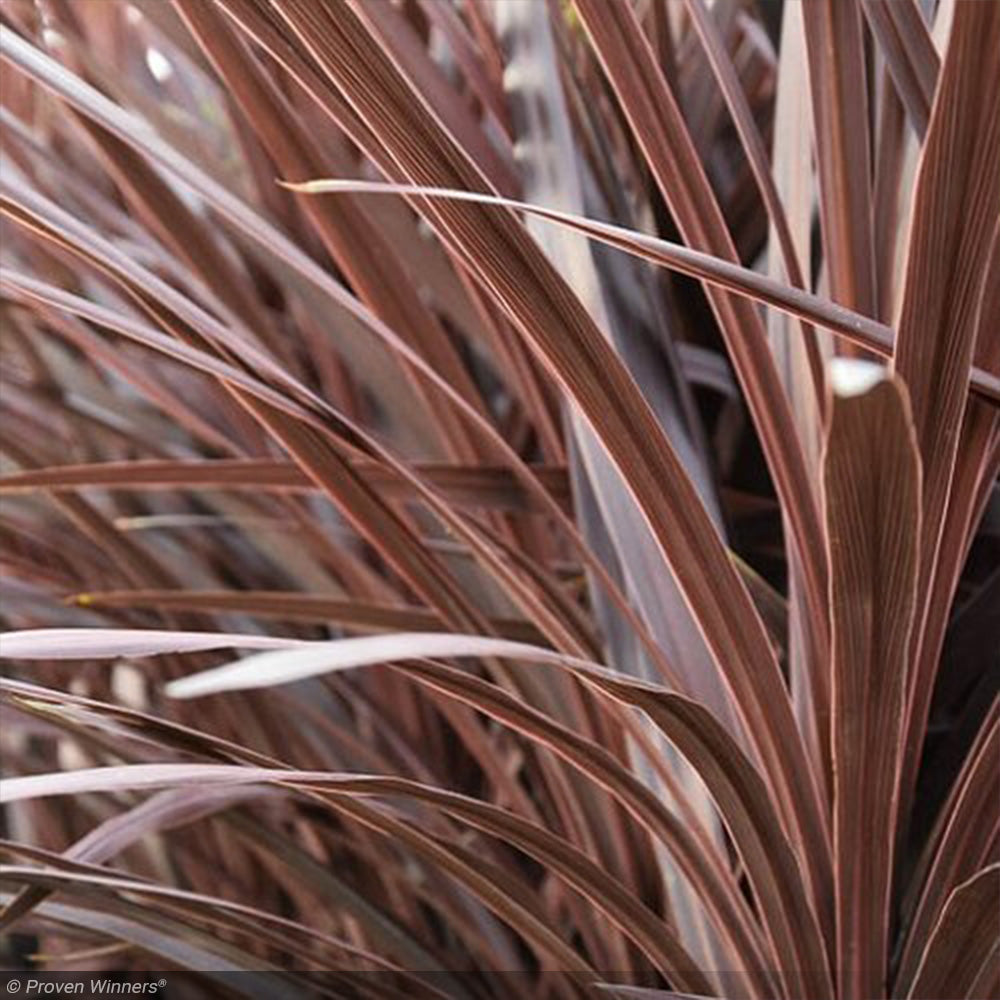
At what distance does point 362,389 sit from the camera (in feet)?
2.49

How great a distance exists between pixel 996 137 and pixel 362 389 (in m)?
0.46

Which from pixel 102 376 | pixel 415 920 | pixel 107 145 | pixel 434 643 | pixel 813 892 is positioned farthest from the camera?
pixel 102 376

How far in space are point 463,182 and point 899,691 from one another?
0.18 meters

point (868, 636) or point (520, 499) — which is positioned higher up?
point (520, 499)

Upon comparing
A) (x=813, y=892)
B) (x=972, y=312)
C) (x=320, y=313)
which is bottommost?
(x=813, y=892)

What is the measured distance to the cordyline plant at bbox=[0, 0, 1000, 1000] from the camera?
36 centimetres

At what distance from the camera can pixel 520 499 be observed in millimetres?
588

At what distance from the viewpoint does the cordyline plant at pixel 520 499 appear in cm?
36

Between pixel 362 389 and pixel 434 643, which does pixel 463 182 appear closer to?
pixel 434 643

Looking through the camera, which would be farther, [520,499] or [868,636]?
[520,499]

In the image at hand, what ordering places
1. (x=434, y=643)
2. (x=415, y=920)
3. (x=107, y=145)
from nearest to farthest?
(x=434, y=643) → (x=107, y=145) → (x=415, y=920)

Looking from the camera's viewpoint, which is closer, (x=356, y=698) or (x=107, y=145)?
(x=107, y=145)

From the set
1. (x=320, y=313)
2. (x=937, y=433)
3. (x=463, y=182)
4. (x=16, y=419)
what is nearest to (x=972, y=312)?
(x=937, y=433)

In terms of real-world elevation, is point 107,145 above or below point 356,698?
above
